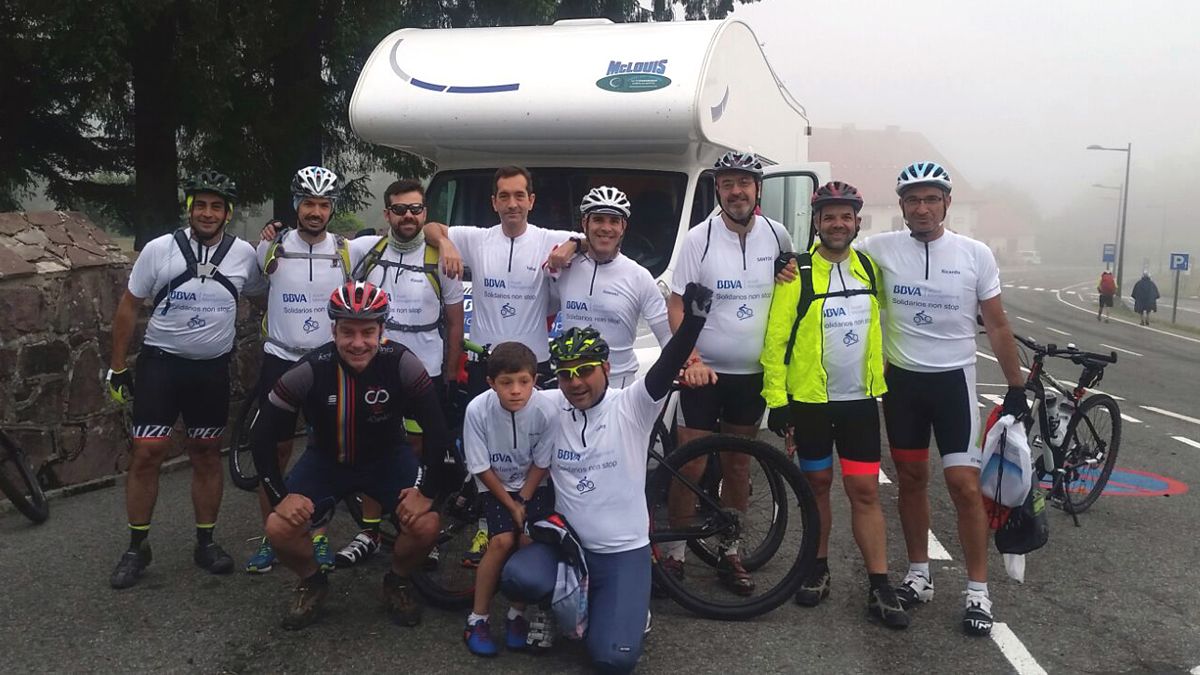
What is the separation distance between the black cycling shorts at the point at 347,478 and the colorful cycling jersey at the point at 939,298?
8.23 ft

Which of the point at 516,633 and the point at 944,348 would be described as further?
the point at 944,348

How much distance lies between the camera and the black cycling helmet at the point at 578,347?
4.00 meters

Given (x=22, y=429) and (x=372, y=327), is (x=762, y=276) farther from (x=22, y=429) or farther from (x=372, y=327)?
(x=22, y=429)

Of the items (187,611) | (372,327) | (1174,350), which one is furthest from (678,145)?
(1174,350)

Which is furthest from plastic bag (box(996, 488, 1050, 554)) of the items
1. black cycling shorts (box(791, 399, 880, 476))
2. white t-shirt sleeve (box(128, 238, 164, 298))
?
white t-shirt sleeve (box(128, 238, 164, 298))

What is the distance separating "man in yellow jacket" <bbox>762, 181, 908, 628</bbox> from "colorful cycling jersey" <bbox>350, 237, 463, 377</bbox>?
1.78 metres

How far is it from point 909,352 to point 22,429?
18.9ft

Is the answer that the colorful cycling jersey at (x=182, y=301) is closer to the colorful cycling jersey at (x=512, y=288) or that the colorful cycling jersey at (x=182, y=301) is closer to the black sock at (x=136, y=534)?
the black sock at (x=136, y=534)

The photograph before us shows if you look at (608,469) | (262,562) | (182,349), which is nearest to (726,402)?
(608,469)

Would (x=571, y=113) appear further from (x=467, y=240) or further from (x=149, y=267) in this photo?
(x=149, y=267)

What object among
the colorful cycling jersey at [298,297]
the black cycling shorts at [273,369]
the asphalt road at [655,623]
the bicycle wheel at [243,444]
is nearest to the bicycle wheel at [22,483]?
the asphalt road at [655,623]

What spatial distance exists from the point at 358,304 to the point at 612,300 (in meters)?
1.26

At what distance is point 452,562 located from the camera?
512 cm

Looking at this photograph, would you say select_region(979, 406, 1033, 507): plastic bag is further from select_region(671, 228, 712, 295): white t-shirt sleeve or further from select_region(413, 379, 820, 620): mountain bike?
select_region(671, 228, 712, 295): white t-shirt sleeve
